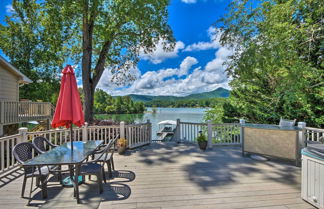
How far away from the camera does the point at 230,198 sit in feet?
8.55

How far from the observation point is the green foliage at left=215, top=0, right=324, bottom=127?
5.97 metres

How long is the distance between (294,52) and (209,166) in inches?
227

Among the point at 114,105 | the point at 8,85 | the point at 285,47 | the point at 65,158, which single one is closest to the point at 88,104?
the point at 8,85

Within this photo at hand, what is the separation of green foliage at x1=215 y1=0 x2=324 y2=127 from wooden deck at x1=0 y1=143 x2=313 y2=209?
12.8ft

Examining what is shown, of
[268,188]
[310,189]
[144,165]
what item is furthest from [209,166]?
[310,189]

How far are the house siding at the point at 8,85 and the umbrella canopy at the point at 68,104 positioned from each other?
27.3 ft

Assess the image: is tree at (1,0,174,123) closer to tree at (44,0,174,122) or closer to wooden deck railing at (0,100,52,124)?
tree at (44,0,174,122)

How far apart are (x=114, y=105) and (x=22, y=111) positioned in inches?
1556

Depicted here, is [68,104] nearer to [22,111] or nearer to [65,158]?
[65,158]

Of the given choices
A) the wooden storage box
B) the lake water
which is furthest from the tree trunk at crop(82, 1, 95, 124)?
the lake water

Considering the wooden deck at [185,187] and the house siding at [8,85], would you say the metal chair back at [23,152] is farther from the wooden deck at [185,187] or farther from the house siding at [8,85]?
the house siding at [8,85]

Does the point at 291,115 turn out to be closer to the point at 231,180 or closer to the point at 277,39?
the point at 277,39

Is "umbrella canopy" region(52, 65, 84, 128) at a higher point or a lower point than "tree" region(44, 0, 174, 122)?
lower

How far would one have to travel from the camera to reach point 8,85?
909 cm
